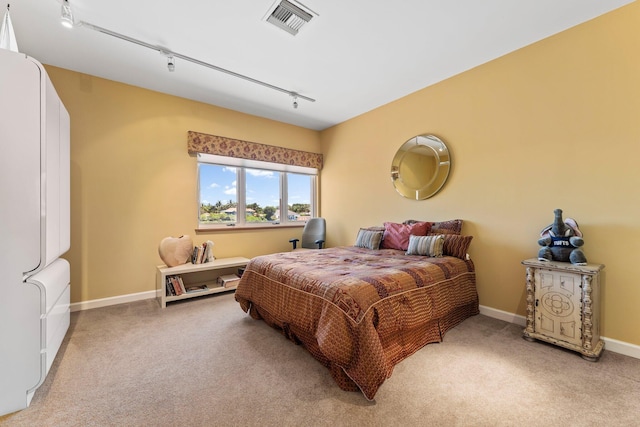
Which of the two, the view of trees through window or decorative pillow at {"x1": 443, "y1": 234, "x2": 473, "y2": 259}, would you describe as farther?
the view of trees through window

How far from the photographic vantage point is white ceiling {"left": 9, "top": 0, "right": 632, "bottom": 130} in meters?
2.01

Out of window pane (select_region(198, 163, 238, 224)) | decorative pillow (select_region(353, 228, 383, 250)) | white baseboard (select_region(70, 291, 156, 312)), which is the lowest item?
white baseboard (select_region(70, 291, 156, 312))

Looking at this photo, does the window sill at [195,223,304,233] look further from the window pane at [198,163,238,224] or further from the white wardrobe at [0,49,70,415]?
the white wardrobe at [0,49,70,415]

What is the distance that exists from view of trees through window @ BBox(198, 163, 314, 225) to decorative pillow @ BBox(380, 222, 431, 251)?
2.02m

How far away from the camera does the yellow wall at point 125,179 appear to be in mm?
2900

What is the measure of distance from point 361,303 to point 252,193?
3.19 metres

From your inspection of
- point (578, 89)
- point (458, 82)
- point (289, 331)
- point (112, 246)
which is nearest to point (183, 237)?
point (112, 246)

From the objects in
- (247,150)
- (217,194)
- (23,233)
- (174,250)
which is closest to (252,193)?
(217,194)

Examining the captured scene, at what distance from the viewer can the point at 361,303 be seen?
5.32ft

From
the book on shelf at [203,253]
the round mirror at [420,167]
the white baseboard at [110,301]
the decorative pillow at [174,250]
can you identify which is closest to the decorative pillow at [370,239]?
the round mirror at [420,167]

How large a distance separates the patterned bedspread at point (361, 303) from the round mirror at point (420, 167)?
3.48 ft

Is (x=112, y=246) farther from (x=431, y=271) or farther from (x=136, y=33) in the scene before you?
(x=431, y=271)

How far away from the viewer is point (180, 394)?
1551 millimetres

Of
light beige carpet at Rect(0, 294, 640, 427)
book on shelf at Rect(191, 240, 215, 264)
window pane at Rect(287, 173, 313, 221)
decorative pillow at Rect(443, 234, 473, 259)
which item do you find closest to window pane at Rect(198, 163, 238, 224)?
book on shelf at Rect(191, 240, 215, 264)
